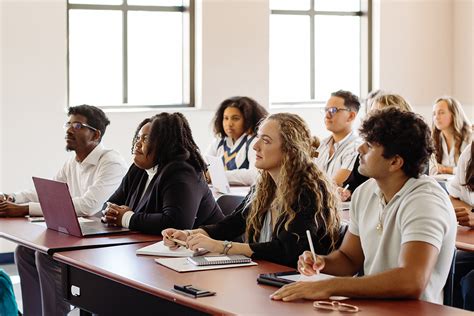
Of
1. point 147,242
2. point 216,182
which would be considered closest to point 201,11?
point 216,182

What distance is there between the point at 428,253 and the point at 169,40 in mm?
5653

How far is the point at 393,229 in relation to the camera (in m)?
2.81

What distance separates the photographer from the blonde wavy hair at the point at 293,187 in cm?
326

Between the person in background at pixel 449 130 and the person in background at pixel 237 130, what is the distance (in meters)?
1.88

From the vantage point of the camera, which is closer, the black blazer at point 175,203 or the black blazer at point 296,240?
the black blazer at point 296,240

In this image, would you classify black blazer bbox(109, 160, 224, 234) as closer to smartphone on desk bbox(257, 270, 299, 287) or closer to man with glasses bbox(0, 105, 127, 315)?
man with glasses bbox(0, 105, 127, 315)

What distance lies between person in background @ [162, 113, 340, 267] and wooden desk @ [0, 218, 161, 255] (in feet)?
1.20

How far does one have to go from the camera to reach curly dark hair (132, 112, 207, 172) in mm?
4137

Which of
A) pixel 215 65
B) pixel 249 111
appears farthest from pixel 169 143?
pixel 215 65

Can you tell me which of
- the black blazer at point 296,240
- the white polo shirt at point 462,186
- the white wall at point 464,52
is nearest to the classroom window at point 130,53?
the white wall at point 464,52

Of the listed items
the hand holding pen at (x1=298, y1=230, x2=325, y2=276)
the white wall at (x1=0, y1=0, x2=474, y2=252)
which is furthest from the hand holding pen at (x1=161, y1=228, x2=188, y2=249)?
the white wall at (x1=0, y1=0, x2=474, y2=252)

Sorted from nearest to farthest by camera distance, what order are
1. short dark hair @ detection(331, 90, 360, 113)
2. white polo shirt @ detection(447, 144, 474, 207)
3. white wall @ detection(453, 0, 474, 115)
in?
white polo shirt @ detection(447, 144, 474, 207) < short dark hair @ detection(331, 90, 360, 113) < white wall @ detection(453, 0, 474, 115)

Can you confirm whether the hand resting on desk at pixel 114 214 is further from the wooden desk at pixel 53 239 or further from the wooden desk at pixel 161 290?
the wooden desk at pixel 161 290

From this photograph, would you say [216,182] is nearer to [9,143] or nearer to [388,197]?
[9,143]
